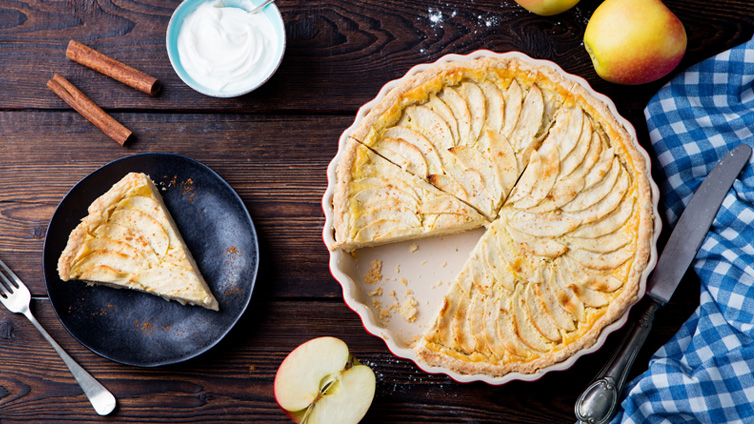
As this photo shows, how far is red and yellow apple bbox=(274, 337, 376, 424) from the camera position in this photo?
283 cm

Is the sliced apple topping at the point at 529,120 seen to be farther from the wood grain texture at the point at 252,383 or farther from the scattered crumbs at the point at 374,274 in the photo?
the wood grain texture at the point at 252,383

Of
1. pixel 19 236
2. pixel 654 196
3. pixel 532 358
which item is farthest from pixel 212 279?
pixel 654 196

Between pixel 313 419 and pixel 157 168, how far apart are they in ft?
5.20

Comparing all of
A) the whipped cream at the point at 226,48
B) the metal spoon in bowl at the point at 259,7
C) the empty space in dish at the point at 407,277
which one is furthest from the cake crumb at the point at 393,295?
the metal spoon in bowl at the point at 259,7

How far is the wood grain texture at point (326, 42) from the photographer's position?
3211mm

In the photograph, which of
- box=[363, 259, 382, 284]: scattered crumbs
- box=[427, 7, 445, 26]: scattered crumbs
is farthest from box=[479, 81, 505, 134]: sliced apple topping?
box=[363, 259, 382, 284]: scattered crumbs

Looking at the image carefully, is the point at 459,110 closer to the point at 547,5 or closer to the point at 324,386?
the point at 547,5

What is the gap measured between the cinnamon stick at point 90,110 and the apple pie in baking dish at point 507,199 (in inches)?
51.8

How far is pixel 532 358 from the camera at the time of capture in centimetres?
274

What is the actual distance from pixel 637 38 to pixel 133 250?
2.81 meters

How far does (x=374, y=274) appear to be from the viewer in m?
2.98

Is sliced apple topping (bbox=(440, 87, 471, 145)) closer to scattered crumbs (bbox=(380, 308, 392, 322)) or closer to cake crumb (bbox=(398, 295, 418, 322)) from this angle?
cake crumb (bbox=(398, 295, 418, 322))

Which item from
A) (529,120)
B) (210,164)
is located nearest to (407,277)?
(529,120)

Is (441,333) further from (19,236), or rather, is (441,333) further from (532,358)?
(19,236)
